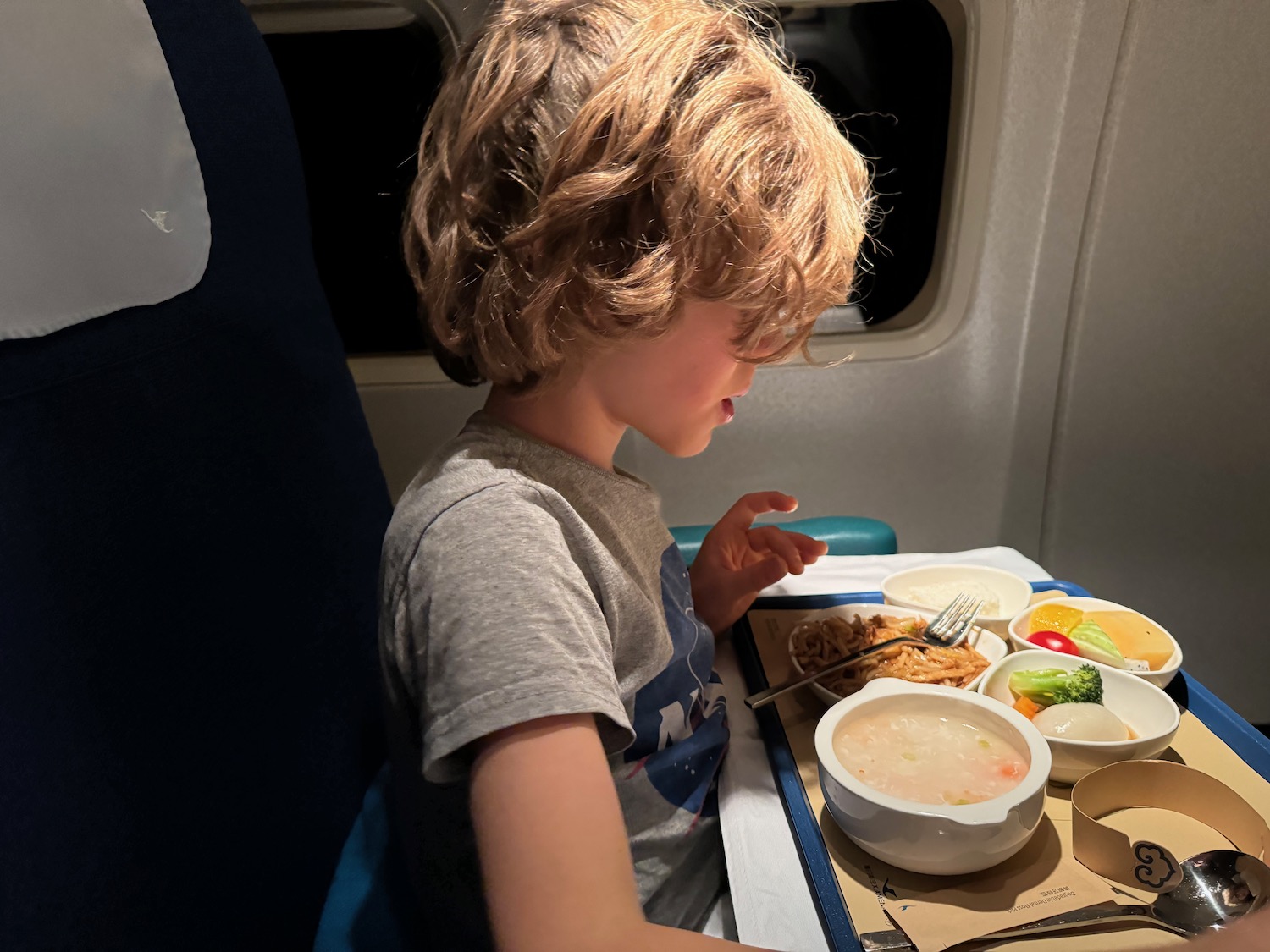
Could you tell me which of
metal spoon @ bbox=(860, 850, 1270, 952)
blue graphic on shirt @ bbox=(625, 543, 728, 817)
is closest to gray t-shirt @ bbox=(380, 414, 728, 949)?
blue graphic on shirt @ bbox=(625, 543, 728, 817)

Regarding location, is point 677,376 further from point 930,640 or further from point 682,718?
point 930,640

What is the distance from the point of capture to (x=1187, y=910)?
0.62m

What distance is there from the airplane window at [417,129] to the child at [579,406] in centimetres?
72

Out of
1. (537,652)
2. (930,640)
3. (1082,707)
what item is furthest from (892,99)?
(537,652)

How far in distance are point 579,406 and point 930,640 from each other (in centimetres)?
48

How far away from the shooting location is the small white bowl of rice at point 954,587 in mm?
1085

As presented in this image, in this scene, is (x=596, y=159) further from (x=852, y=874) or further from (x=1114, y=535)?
(x=1114, y=535)

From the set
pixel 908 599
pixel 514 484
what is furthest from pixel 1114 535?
pixel 514 484

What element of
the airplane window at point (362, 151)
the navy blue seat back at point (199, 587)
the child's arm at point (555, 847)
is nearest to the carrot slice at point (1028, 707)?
the child's arm at point (555, 847)

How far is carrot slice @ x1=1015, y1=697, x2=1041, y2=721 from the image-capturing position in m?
0.84

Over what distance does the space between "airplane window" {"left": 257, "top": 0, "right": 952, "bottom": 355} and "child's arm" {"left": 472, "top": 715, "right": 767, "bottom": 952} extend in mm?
1036

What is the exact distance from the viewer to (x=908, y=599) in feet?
3.64

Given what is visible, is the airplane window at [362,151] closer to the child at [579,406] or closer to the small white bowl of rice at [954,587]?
the child at [579,406]

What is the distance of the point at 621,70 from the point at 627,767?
591mm
